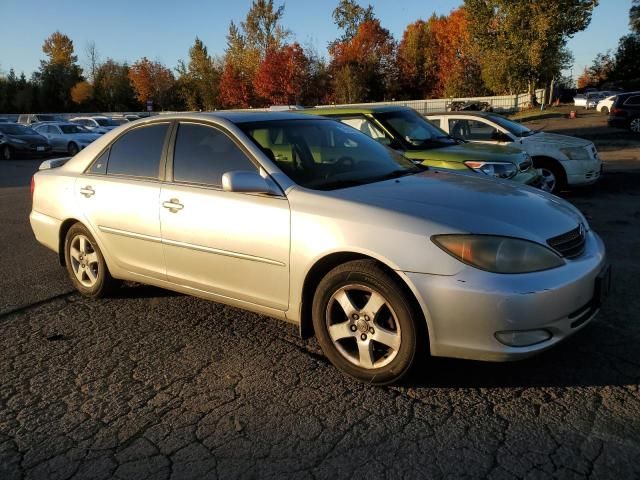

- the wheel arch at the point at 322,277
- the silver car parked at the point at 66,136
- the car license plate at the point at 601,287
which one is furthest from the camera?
the silver car parked at the point at 66,136

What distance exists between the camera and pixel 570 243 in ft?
11.0

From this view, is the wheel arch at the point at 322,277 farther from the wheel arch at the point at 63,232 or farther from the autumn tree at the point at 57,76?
the autumn tree at the point at 57,76

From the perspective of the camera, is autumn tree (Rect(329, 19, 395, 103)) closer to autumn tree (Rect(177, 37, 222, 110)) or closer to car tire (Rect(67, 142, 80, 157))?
autumn tree (Rect(177, 37, 222, 110))

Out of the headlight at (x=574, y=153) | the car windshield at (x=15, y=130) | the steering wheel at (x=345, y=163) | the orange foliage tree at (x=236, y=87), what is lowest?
the headlight at (x=574, y=153)

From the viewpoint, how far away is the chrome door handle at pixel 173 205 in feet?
13.3

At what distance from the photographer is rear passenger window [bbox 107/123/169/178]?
4.43 m

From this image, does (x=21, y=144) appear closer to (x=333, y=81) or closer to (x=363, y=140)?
(x=363, y=140)

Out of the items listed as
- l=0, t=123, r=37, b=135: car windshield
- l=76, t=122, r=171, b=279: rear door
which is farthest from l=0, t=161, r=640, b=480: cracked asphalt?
l=0, t=123, r=37, b=135: car windshield

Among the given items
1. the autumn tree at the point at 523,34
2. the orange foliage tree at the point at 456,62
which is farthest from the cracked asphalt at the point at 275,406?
the orange foliage tree at the point at 456,62

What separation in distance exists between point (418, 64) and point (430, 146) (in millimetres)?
59288

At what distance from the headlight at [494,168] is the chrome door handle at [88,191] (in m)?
4.53

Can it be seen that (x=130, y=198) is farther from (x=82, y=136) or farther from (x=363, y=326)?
(x=82, y=136)

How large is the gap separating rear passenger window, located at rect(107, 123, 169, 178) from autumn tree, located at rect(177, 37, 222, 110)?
64.4 m

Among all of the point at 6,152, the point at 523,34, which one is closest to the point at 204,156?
the point at 6,152
